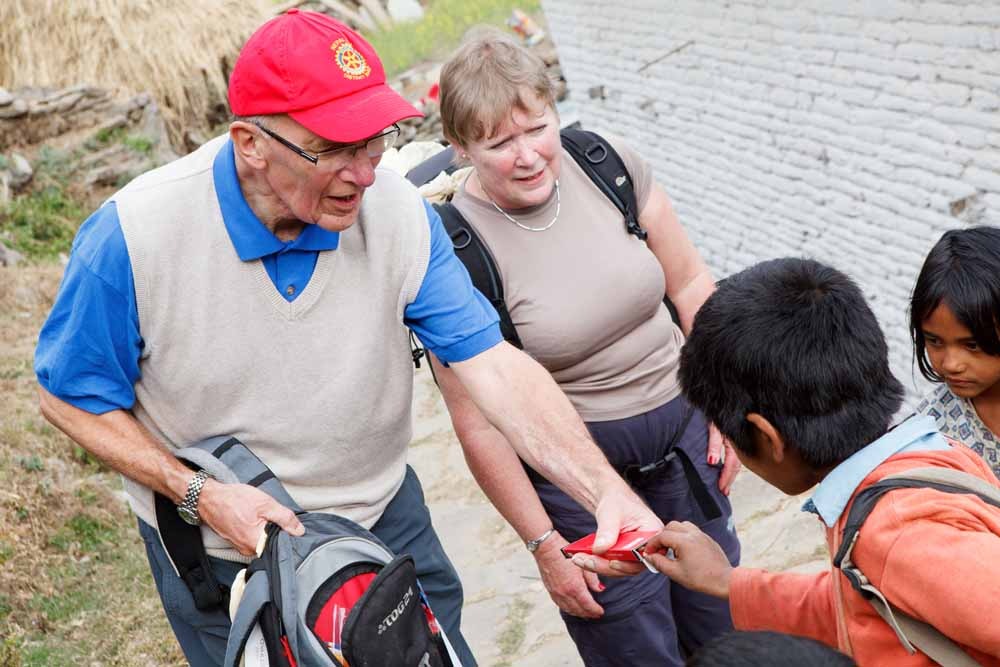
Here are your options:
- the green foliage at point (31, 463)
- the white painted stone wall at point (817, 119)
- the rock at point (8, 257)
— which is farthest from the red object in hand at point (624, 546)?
the rock at point (8, 257)

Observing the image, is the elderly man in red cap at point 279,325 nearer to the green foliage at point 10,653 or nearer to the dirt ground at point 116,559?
the green foliage at point 10,653

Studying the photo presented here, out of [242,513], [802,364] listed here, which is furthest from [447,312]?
[802,364]

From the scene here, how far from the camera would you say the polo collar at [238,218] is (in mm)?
2391

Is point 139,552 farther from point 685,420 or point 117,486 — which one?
point 685,420

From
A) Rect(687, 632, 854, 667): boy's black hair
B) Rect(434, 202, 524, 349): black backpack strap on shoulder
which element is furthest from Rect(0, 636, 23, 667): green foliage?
Rect(687, 632, 854, 667): boy's black hair

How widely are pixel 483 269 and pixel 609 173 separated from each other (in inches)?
A: 18.2

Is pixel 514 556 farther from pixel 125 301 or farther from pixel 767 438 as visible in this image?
pixel 767 438

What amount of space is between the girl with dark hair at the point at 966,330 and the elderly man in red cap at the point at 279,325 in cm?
91

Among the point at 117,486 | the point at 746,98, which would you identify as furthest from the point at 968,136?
the point at 117,486

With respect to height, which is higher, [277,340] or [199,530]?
[277,340]

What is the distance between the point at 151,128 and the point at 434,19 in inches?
348

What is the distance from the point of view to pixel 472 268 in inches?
116

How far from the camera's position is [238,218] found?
7.86 ft

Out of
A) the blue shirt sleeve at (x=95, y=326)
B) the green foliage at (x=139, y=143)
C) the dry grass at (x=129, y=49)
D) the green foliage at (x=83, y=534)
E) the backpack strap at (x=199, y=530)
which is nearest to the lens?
the blue shirt sleeve at (x=95, y=326)
